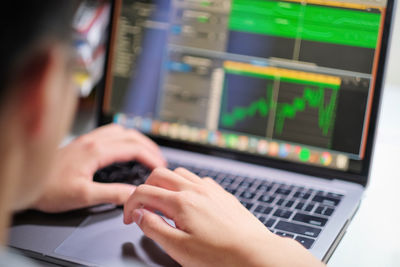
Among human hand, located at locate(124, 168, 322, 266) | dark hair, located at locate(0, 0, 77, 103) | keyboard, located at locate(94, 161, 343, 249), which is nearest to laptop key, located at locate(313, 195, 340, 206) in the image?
keyboard, located at locate(94, 161, 343, 249)

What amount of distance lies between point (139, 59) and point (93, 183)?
1.06ft

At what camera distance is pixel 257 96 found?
110 centimetres

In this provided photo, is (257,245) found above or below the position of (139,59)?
below

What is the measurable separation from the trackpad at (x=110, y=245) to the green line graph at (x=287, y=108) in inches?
12.5

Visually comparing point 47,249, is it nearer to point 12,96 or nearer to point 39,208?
point 39,208

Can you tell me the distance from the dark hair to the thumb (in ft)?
1.68

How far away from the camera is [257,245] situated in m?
0.75

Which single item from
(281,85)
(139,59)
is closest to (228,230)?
(281,85)

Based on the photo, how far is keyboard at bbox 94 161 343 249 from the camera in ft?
2.91

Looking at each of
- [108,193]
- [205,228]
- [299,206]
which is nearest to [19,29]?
[205,228]

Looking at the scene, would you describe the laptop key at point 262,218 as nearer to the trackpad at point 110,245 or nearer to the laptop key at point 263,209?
the laptop key at point 263,209

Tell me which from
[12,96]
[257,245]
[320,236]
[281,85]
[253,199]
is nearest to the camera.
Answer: [12,96]

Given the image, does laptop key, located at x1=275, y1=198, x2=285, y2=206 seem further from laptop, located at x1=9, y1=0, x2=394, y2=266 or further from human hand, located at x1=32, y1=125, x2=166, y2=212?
human hand, located at x1=32, y1=125, x2=166, y2=212

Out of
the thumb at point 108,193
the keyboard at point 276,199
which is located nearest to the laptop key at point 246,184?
the keyboard at point 276,199
